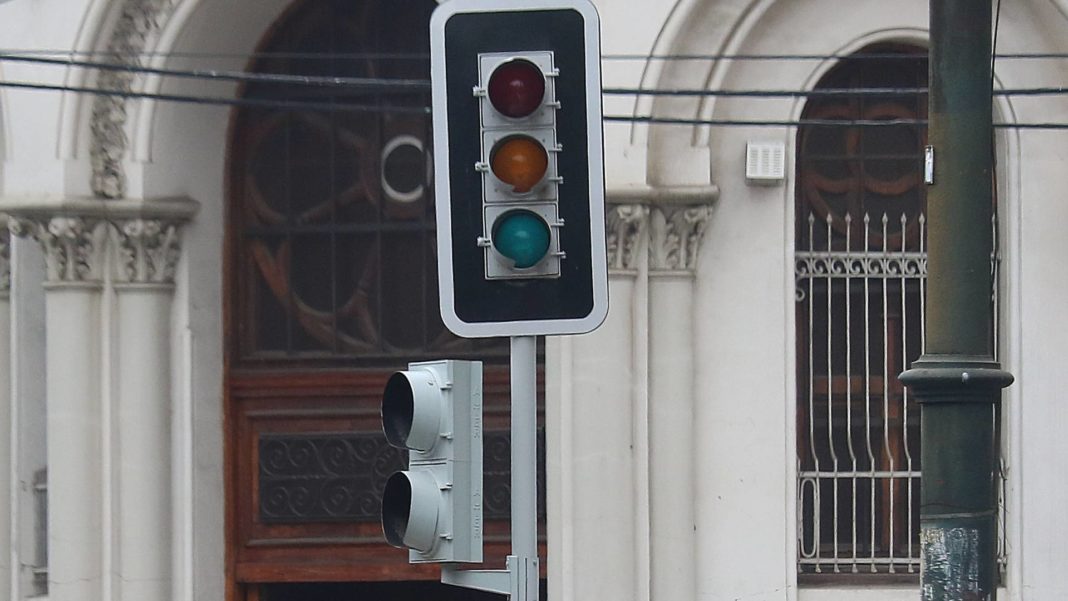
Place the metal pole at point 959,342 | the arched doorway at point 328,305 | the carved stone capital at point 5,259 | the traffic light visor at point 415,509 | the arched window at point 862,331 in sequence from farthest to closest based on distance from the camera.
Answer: the carved stone capital at point 5,259
the arched doorway at point 328,305
the arched window at point 862,331
the metal pole at point 959,342
the traffic light visor at point 415,509

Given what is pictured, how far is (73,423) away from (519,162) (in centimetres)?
736

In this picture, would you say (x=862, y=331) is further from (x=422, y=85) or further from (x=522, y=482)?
(x=522, y=482)

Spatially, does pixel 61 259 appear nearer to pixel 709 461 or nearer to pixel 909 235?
pixel 709 461

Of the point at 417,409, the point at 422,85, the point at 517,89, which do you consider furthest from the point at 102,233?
the point at 517,89

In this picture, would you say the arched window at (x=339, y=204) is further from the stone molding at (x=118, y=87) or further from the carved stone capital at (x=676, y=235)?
the carved stone capital at (x=676, y=235)

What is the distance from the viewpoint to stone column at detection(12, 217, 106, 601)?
1237cm

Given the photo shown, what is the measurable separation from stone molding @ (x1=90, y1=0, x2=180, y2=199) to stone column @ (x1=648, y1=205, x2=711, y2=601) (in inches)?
135

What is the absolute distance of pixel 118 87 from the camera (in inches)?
492

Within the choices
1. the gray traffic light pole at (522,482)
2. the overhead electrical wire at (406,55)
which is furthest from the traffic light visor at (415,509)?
the overhead electrical wire at (406,55)

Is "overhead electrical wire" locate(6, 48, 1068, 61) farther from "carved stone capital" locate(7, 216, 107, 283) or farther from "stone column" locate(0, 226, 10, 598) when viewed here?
"stone column" locate(0, 226, 10, 598)

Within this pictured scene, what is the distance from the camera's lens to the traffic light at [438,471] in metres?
5.97

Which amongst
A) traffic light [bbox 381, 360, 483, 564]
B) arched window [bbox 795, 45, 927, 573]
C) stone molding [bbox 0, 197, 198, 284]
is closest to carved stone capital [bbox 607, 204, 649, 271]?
arched window [bbox 795, 45, 927, 573]

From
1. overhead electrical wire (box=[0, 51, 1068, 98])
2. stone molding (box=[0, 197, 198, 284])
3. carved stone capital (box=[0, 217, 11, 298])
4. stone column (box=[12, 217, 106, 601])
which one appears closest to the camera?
overhead electrical wire (box=[0, 51, 1068, 98])

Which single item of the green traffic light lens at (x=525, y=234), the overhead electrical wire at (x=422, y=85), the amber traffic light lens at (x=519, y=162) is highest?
the overhead electrical wire at (x=422, y=85)
